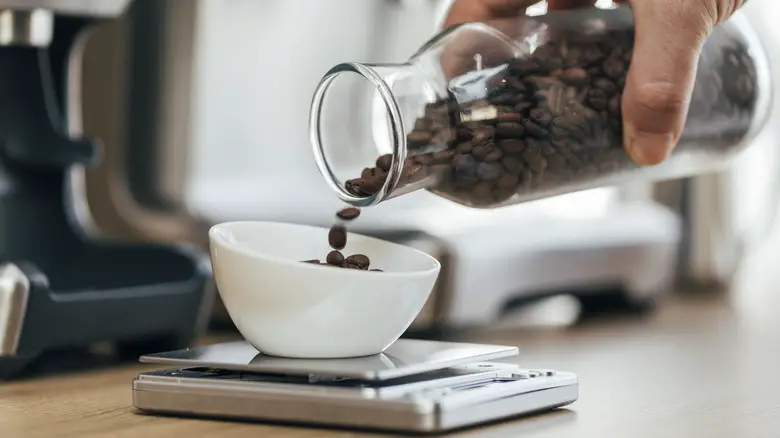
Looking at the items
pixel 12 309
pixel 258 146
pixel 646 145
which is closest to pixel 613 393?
pixel 646 145

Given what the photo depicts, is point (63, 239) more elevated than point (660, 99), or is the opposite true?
point (660, 99)

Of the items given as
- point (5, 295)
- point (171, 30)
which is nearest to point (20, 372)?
point (5, 295)

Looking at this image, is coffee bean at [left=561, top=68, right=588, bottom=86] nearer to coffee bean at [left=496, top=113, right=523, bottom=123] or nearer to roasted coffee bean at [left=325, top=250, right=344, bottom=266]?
coffee bean at [left=496, top=113, right=523, bottom=123]

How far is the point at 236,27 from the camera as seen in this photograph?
1213mm

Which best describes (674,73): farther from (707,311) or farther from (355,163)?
(707,311)

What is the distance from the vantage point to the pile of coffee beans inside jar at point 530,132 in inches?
29.1

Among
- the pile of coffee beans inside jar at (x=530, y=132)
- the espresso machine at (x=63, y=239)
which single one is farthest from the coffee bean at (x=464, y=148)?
the espresso machine at (x=63, y=239)

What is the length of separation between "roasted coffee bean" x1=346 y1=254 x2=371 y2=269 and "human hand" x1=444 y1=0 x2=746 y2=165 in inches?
7.9

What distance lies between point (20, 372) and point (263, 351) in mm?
243

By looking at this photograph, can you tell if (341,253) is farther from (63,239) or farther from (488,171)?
(63,239)

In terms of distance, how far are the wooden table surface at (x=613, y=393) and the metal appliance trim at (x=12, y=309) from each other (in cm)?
3

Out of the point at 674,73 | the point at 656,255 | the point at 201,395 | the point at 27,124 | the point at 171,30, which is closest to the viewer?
the point at 201,395

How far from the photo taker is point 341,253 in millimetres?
728

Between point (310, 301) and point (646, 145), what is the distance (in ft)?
0.85
